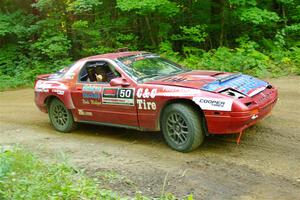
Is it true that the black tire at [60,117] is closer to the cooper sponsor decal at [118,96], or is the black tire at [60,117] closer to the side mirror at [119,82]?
the cooper sponsor decal at [118,96]

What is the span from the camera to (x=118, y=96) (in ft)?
22.1

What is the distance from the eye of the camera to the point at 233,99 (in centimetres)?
564

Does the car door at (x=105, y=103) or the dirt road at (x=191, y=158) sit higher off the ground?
the car door at (x=105, y=103)

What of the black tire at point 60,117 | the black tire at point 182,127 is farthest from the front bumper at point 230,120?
the black tire at point 60,117

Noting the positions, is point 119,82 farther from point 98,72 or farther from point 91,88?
point 98,72

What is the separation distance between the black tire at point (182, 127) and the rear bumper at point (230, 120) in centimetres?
20

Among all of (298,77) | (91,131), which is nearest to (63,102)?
A: (91,131)

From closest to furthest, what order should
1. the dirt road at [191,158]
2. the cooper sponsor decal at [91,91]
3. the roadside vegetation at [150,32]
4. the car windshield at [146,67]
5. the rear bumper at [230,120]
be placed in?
the dirt road at [191,158] → the rear bumper at [230,120] → the car windshield at [146,67] → the cooper sponsor decal at [91,91] → the roadside vegetation at [150,32]

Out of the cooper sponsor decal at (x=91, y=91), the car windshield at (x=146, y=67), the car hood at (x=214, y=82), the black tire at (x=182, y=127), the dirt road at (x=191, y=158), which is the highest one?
the car windshield at (x=146, y=67)

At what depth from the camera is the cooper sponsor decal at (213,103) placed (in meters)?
5.61

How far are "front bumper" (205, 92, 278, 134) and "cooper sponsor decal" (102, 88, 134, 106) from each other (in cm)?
143

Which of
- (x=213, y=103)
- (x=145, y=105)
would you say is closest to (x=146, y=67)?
(x=145, y=105)

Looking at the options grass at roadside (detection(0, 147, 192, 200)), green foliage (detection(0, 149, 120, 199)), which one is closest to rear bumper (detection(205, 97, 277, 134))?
grass at roadside (detection(0, 147, 192, 200))

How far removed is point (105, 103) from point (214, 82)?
203 centimetres
